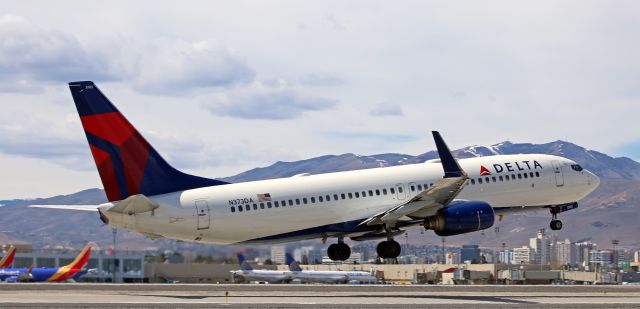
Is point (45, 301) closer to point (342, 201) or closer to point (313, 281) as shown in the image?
point (342, 201)

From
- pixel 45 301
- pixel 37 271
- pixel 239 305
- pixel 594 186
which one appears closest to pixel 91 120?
pixel 45 301

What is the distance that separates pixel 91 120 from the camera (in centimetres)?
5819

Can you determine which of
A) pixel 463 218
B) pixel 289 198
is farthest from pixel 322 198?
pixel 463 218

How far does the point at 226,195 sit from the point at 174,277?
34.4m

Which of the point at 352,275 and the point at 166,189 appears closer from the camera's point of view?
the point at 166,189

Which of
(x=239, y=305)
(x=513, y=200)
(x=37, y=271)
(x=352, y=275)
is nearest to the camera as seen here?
(x=239, y=305)

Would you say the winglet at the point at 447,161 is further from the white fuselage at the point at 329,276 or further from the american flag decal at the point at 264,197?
the white fuselage at the point at 329,276

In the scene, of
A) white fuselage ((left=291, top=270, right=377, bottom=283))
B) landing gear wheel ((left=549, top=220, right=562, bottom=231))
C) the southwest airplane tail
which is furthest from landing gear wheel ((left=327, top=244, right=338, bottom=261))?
white fuselage ((left=291, top=270, right=377, bottom=283))

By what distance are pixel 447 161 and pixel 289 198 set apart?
8836mm

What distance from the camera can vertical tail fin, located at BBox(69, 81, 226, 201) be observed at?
191 ft

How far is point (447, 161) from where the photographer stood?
194 feet

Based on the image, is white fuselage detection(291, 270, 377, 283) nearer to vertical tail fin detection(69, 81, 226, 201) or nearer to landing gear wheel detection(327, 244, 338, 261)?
landing gear wheel detection(327, 244, 338, 261)

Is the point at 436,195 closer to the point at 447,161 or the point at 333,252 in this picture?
the point at 447,161

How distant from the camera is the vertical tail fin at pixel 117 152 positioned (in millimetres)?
58156
